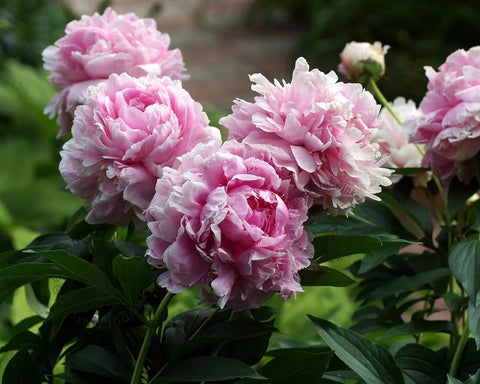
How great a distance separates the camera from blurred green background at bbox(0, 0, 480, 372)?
1.65 metres

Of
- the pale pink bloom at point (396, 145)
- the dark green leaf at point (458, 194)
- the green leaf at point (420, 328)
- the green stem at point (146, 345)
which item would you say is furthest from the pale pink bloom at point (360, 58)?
the green stem at point (146, 345)

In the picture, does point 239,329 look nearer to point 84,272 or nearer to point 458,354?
point 84,272

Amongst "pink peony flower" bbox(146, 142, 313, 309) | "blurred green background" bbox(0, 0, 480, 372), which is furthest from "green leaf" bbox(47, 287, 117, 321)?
"blurred green background" bbox(0, 0, 480, 372)

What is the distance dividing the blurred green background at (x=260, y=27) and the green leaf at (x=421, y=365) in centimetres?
51

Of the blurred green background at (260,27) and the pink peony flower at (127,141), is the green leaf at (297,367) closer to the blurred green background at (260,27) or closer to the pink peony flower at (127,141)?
the pink peony flower at (127,141)

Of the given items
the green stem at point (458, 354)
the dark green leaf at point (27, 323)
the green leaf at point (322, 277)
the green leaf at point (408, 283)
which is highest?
the green leaf at point (322, 277)

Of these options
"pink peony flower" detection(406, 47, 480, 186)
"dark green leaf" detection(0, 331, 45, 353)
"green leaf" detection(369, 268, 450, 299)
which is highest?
"pink peony flower" detection(406, 47, 480, 186)

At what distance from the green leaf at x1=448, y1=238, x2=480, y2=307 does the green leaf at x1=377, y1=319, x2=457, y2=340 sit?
0.30 feet

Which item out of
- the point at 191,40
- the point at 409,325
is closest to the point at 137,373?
the point at 409,325

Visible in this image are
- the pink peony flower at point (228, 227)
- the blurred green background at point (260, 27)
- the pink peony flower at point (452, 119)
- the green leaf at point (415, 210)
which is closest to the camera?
the pink peony flower at point (228, 227)

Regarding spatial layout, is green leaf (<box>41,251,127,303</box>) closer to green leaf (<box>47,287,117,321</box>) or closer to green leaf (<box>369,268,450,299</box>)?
green leaf (<box>47,287,117,321</box>)

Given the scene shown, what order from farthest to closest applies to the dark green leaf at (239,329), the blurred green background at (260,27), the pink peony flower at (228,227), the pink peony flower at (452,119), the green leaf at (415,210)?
1. the blurred green background at (260,27)
2. the green leaf at (415,210)
3. the pink peony flower at (452,119)
4. the dark green leaf at (239,329)
5. the pink peony flower at (228,227)

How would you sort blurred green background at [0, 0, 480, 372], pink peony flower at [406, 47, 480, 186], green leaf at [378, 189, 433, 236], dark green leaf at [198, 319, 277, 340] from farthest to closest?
blurred green background at [0, 0, 480, 372]
green leaf at [378, 189, 433, 236]
pink peony flower at [406, 47, 480, 186]
dark green leaf at [198, 319, 277, 340]

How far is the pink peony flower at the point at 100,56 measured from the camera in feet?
2.70
